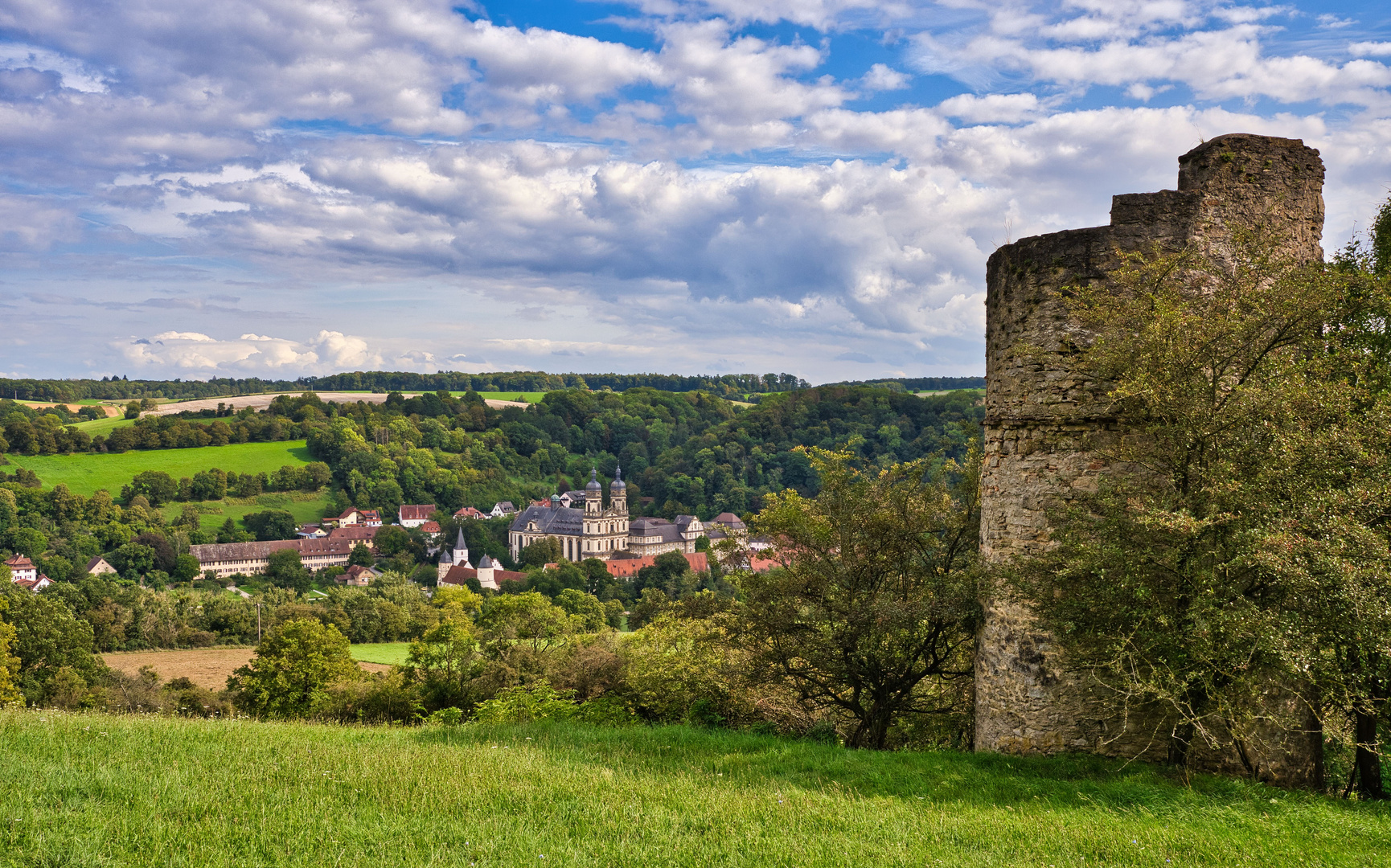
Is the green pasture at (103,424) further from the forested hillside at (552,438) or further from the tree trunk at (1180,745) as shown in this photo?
the tree trunk at (1180,745)

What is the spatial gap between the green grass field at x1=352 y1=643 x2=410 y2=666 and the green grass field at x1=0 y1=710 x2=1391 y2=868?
3419 centimetres

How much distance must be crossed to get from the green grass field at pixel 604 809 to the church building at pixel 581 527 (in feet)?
356

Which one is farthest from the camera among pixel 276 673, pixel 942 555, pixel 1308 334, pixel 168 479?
pixel 168 479

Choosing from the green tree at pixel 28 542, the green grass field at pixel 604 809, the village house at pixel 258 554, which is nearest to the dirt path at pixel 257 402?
the village house at pixel 258 554

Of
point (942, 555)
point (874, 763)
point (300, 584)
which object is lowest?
point (300, 584)

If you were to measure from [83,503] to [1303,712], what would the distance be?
4241 inches

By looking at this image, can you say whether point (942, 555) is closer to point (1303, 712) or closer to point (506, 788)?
point (1303, 712)

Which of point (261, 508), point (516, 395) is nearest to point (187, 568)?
point (261, 508)

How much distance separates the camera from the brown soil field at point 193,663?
3606 cm

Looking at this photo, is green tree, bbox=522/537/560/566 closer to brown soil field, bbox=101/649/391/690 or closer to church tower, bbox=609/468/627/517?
church tower, bbox=609/468/627/517

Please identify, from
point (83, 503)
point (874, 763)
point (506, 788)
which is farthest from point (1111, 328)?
point (83, 503)

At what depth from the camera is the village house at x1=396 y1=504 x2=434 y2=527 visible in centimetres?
11969

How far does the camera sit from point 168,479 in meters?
101

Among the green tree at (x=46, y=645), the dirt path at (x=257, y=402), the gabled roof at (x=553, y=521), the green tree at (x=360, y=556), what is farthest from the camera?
the dirt path at (x=257, y=402)
